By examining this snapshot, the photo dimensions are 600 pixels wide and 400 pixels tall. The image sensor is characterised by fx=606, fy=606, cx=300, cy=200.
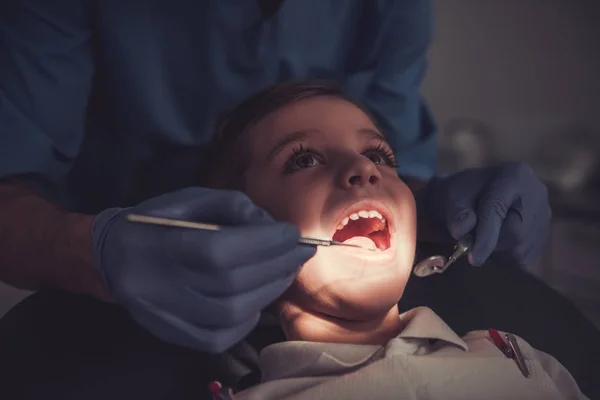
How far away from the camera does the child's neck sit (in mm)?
870

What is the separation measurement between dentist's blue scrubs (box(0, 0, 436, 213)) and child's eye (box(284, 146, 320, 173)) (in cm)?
29

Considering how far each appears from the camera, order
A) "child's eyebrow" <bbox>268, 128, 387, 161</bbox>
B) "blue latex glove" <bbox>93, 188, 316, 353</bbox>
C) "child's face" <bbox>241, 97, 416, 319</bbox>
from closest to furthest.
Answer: "blue latex glove" <bbox>93, 188, 316, 353</bbox> < "child's face" <bbox>241, 97, 416, 319</bbox> < "child's eyebrow" <bbox>268, 128, 387, 161</bbox>

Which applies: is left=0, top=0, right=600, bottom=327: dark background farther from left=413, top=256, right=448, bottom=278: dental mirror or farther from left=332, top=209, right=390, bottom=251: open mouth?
left=332, top=209, right=390, bottom=251: open mouth

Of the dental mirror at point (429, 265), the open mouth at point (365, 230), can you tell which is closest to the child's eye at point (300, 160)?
the open mouth at point (365, 230)

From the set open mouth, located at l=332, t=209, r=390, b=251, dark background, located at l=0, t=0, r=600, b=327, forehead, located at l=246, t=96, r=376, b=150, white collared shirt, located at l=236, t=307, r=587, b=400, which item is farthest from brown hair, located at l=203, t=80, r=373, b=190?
dark background, located at l=0, t=0, r=600, b=327

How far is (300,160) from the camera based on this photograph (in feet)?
3.02

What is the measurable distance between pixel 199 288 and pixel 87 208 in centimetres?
54

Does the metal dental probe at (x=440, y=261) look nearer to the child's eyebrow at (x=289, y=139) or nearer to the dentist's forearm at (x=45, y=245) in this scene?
the child's eyebrow at (x=289, y=139)

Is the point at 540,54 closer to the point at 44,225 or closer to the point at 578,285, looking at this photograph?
the point at 578,285

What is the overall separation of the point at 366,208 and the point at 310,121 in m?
0.19

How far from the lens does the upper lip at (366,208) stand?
2.71 feet

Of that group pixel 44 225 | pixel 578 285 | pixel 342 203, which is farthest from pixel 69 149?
pixel 578 285

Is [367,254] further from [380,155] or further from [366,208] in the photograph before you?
[380,155]

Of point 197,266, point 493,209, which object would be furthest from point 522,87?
point 197,266
